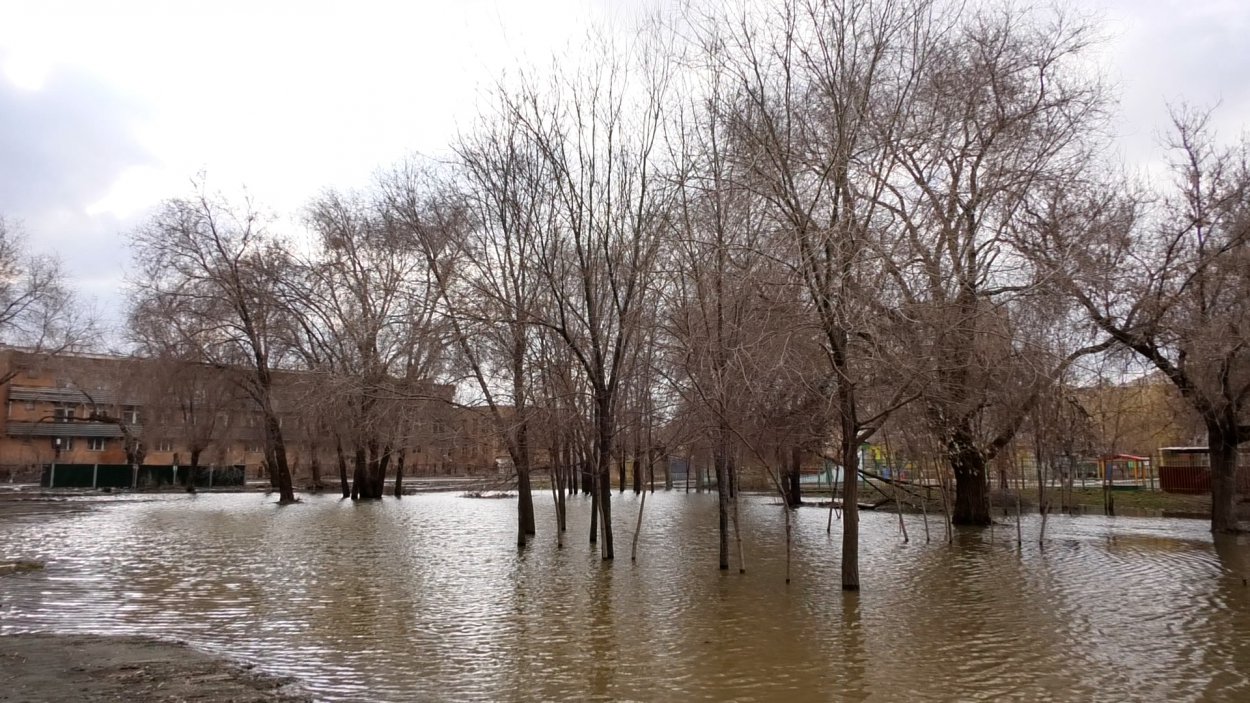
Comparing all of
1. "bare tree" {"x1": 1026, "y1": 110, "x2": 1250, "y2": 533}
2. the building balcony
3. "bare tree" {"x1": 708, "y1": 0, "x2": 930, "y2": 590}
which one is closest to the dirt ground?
"bare tree" {"x1": 708, "y1": 0, "x2": 930, "y2": 590}

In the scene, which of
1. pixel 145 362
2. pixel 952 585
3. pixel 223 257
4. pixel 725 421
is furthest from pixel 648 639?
pixel 145 362

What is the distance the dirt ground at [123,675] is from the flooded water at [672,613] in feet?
1.71

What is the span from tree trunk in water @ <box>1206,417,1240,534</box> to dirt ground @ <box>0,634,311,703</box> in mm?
22071

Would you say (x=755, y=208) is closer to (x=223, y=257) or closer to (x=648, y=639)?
(x=648, y=639)

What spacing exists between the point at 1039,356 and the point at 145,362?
42.6 meters

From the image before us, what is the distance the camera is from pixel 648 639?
10.0 m

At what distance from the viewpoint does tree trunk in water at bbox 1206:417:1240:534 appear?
70.0ft

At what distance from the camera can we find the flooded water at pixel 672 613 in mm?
8250

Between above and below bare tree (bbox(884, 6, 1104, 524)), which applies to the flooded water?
below

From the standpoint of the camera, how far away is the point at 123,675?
7719mm

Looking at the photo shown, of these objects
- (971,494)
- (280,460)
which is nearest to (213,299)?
(280,460)

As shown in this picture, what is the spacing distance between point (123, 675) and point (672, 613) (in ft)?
20.7

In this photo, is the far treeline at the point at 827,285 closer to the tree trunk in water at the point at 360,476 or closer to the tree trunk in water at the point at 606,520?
the tree trunk in water at the point at 606,520

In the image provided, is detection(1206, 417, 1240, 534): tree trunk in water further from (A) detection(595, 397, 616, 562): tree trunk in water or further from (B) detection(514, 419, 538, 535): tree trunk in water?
(B) detection(514, 419, 538, 535): tree trunk in water
